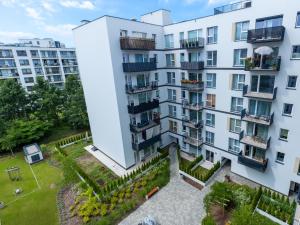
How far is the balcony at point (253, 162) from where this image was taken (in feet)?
63.8

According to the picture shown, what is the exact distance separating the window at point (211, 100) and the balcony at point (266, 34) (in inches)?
304

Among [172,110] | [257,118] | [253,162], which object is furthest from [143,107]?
[253,162]

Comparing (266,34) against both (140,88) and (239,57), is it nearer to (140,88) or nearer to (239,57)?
(239,57)

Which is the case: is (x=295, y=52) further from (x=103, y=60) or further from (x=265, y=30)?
(x=103, y=60)

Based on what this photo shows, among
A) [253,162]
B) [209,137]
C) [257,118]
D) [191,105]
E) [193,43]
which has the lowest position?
[253,162]

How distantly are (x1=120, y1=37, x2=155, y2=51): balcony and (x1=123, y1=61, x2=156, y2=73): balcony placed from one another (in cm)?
189

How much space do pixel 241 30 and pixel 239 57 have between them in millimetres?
2739

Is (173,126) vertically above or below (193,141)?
above

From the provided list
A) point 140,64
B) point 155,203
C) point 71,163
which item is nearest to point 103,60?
point 140,64

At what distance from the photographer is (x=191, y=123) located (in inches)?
1022

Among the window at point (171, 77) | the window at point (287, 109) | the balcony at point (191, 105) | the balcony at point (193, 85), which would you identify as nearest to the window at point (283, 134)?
the window at point (287, 109)

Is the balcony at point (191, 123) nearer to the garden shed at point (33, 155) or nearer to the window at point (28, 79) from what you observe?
the garden shed at point (33, 155)

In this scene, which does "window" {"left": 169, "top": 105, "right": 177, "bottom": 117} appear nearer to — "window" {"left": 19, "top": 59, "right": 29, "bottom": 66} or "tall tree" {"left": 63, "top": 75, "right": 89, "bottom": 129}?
"tall tree" {"left": 63, "top": 75, "right": 89, "bottom": 129}

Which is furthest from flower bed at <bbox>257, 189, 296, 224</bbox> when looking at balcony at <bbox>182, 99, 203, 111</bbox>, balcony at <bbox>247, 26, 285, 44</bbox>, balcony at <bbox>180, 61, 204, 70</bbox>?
balcony at <bbox>180, 61, 204, 70</bbox>
